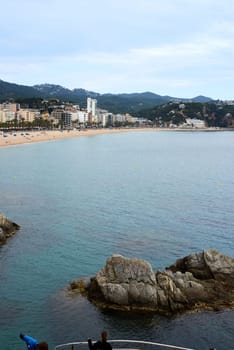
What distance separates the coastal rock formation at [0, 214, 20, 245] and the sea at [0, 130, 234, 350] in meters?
0.62

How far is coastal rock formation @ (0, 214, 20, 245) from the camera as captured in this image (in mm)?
31316

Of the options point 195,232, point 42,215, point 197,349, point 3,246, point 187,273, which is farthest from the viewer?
point 42,215

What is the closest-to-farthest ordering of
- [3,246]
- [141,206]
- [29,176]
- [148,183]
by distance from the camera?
1. [3,246]
2. [141,206]
3. [148,183]
4. [29,176]

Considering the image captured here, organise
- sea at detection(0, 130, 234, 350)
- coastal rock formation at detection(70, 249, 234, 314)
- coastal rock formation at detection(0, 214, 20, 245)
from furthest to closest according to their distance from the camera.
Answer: coastal rock formation at detection(0, 214, 20, 245) → coastal rock formation at detection(70, 249, 234, 314) → sea at detection(0, 130, 234, 350)

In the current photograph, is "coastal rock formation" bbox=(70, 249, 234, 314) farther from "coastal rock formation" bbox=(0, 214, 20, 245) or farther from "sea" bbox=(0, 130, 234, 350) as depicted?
"coastal rock formation" bbox=(0, 214, 20, 245)

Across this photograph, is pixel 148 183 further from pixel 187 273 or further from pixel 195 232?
pixel 187 273

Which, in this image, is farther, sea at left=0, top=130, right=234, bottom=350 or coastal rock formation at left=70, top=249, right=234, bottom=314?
coastal rock formation at left=70, top=249, right=234, bottom=314

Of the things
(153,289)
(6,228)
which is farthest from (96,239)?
(153,289)

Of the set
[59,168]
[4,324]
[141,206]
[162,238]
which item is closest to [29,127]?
[59,168]

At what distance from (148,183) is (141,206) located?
17120 millimetres

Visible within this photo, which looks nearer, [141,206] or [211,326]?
[211,326]

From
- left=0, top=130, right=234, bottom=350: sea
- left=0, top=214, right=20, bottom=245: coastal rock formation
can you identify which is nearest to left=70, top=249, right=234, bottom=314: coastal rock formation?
left=0, top=130, right=234, bottom=350: sea

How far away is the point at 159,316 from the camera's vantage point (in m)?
20.1

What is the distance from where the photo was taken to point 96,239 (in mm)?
32500
